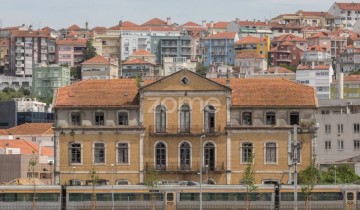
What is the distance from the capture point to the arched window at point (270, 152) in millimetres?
114562

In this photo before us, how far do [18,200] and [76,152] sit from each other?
20.6m

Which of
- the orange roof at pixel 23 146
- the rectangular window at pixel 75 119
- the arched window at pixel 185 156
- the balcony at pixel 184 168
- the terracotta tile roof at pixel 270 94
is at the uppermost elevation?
the terracotta tile roof at pixel 270 94

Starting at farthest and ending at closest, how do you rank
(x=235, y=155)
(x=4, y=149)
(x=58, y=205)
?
1. (x=4, y=149)
2. (x=235, y=155)
3. (x=58, y=205)

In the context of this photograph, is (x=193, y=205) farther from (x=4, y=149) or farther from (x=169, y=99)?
(x=4, y=149)

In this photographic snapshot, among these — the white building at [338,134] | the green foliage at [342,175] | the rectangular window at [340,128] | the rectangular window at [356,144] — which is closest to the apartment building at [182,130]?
the green foliage at [342,175]

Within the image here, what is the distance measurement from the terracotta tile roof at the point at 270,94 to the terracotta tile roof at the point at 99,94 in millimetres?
6796

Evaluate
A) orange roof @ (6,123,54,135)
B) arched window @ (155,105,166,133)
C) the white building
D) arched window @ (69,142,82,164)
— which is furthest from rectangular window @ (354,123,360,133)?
arched window @ (69,142,82,164)

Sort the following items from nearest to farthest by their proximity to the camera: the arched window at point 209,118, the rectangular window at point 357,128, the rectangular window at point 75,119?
the arched window at point 209,118
the rectangular window at point 75,119
the rectangular window at point 357,128

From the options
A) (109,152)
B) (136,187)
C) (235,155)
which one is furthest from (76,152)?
(136,187)

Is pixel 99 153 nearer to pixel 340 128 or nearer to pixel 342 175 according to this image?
pixel 342 175

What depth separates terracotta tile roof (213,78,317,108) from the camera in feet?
379

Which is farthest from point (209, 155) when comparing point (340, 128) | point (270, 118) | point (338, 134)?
point (340, 128)

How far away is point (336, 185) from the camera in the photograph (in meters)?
95.6

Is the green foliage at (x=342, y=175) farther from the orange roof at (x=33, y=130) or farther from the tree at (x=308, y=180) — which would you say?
the orange roof at (x=33, y=130)
